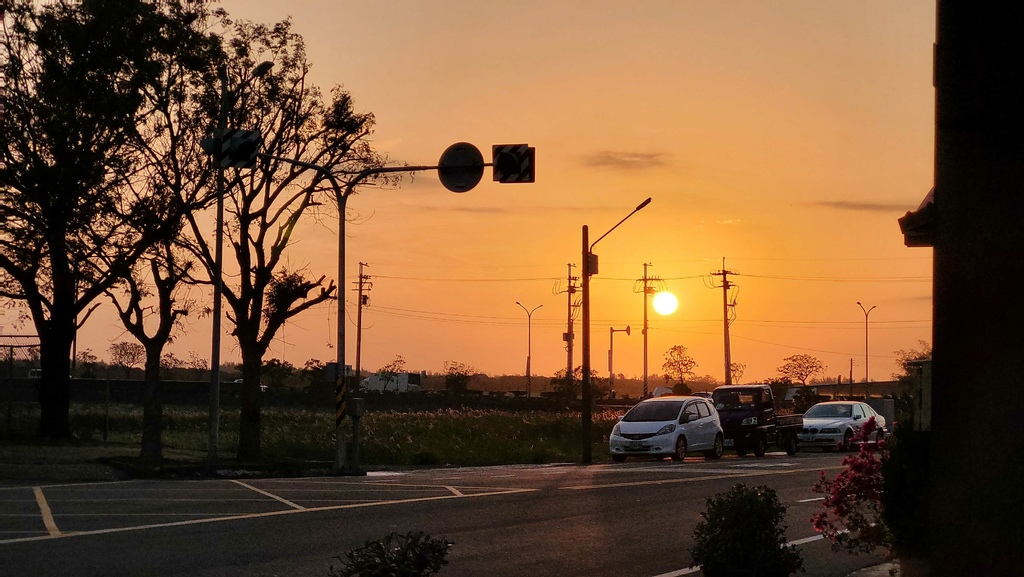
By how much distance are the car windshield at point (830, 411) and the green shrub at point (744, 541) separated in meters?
33.3

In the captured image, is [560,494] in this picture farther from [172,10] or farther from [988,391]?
[172,10]

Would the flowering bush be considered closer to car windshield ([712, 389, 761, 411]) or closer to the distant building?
car windshield ([712, 389, 761, 411])

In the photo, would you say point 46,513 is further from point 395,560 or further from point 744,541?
point 744,541

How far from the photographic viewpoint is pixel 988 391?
3996 millimetres

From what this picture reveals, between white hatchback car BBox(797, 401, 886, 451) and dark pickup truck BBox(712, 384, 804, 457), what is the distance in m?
2.61

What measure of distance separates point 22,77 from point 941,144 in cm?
2852

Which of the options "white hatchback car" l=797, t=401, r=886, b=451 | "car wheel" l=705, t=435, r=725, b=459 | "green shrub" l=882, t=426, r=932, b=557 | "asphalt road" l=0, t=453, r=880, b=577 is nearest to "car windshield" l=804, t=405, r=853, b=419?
"white hatchback car" l=797, t=401, r=886, b=451

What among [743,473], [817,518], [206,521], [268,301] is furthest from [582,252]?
[817,518]

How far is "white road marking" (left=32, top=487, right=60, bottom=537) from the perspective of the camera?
12.9 metres

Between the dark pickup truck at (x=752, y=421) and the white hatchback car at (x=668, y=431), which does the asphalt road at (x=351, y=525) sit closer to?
the white hatchback car at (x=668, y=431)

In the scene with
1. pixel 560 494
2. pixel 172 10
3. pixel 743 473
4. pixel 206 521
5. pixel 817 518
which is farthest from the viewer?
pixel 172 10

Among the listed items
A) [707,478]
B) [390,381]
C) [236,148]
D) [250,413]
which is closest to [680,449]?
[707,478]

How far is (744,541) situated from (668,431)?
22.0 meters

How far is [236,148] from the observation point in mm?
24547
